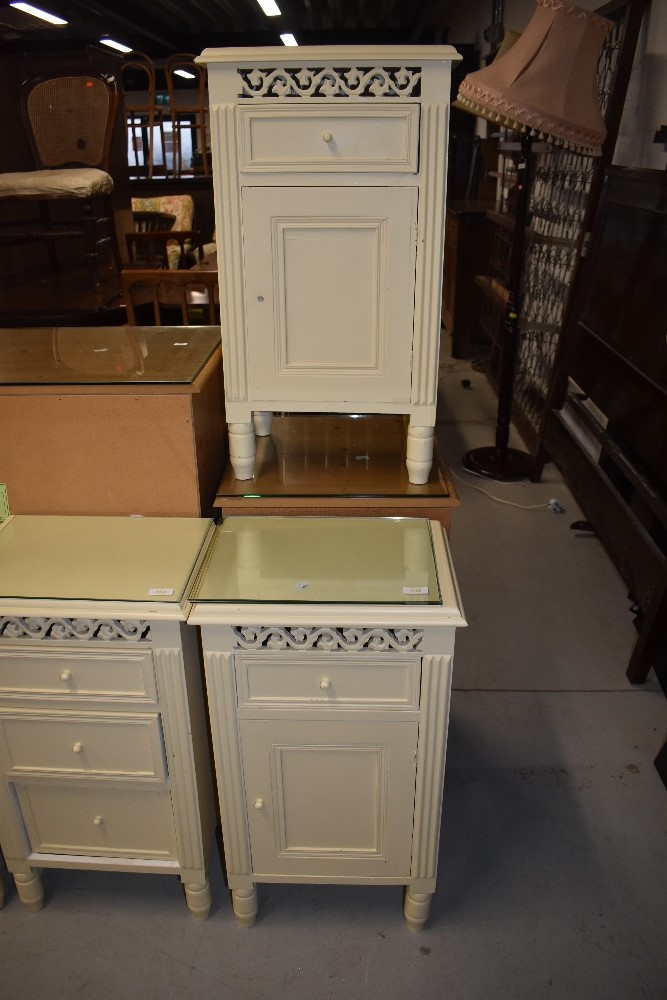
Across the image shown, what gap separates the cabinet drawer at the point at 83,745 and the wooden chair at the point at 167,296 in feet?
5.92

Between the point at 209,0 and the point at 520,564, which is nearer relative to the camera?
the point at 520,564

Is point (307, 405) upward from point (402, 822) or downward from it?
upward

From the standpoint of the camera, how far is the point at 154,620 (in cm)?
116

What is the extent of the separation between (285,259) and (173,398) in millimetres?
332

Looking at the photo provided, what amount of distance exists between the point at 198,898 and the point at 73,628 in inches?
24.2

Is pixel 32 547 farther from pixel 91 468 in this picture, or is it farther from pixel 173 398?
pixel 173 398

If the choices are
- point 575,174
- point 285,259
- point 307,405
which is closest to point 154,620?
point 307,405

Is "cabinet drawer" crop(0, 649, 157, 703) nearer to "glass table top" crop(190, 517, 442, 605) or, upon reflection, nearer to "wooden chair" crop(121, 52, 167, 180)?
"glass table top" crop(190, 517, 442, 605)

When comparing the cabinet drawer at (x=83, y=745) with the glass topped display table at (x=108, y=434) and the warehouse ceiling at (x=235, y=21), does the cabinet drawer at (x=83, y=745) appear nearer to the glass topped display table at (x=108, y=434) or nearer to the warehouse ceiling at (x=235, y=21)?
the glass topped display table at (x=108, y=434)

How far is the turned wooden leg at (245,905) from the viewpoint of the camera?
136 cm

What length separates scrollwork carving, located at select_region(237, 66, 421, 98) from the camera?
3.96 feet

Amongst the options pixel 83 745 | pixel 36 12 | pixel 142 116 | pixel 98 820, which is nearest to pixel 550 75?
pixel 83 745

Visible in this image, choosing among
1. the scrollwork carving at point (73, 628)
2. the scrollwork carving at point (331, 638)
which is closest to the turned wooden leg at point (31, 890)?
the scrollwork carving at point (73, 628)

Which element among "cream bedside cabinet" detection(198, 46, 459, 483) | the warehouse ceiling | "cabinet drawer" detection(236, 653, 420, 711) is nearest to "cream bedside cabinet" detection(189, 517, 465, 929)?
"cabinet drawer" detection(236, 653, 420, 711)
